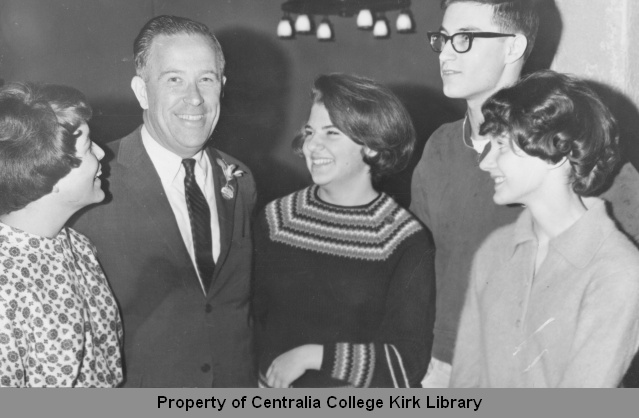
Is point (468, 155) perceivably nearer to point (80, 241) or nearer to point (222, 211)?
point (222, 211)

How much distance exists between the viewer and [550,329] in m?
1.71

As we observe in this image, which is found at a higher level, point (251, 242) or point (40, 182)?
point (40, 182)

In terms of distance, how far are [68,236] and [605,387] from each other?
60.9 inches

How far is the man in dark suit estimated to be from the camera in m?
2.04

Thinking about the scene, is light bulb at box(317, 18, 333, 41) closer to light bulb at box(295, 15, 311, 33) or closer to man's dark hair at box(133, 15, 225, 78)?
light bulb at box(295, 15, 311, 33)

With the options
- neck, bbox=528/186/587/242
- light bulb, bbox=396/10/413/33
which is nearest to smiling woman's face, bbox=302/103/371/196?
neck, bbox=528/186/587/242

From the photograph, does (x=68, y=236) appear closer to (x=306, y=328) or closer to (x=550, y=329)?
(x=306, y=328)

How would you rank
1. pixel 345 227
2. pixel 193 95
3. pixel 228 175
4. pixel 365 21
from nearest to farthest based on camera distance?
pixel 345 227 → pixel 193 95 → pixel 228 175 → pixel 365 21

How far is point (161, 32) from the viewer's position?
2.08 meters

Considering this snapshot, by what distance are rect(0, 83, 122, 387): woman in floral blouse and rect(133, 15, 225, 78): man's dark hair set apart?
1.11 ft

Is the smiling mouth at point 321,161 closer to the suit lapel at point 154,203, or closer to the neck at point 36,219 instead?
the suit lapel at point 154,203

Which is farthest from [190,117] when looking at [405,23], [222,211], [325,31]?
[325,31]

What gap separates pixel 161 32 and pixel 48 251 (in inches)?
31.8
